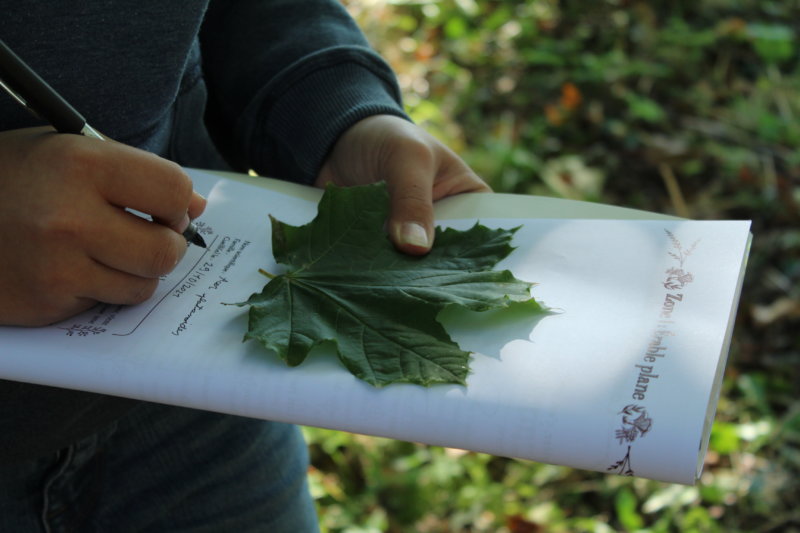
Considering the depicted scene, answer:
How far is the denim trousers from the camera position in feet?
3.03

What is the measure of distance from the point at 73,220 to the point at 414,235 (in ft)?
1.11

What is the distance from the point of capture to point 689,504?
5.47 ft

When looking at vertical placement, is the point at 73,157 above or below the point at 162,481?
above

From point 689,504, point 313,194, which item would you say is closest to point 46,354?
point 313,194

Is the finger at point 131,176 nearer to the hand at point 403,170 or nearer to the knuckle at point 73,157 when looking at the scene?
the knuckle at point 73,157

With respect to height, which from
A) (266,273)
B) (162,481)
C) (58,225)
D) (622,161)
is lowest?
(622,161)

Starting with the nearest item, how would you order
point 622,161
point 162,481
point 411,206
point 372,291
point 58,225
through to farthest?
1. point 58,225
2. point 372,291
3. point 411,206
4. point 162,481
5. point 622,161

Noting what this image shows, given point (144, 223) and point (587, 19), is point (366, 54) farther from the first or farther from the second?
point (587, 19)

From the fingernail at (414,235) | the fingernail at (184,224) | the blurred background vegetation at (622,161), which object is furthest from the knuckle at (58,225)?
the blurred background vegetation at (622,161)

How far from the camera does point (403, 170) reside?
940 mm

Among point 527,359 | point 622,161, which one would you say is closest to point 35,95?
point 527,359

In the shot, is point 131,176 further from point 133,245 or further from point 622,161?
point 622,161

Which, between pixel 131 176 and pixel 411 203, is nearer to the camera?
pixel 131 176

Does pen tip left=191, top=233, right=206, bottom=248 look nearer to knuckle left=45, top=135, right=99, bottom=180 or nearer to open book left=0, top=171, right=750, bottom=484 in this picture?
open book left=0, top=171, right=750, bottom=484
